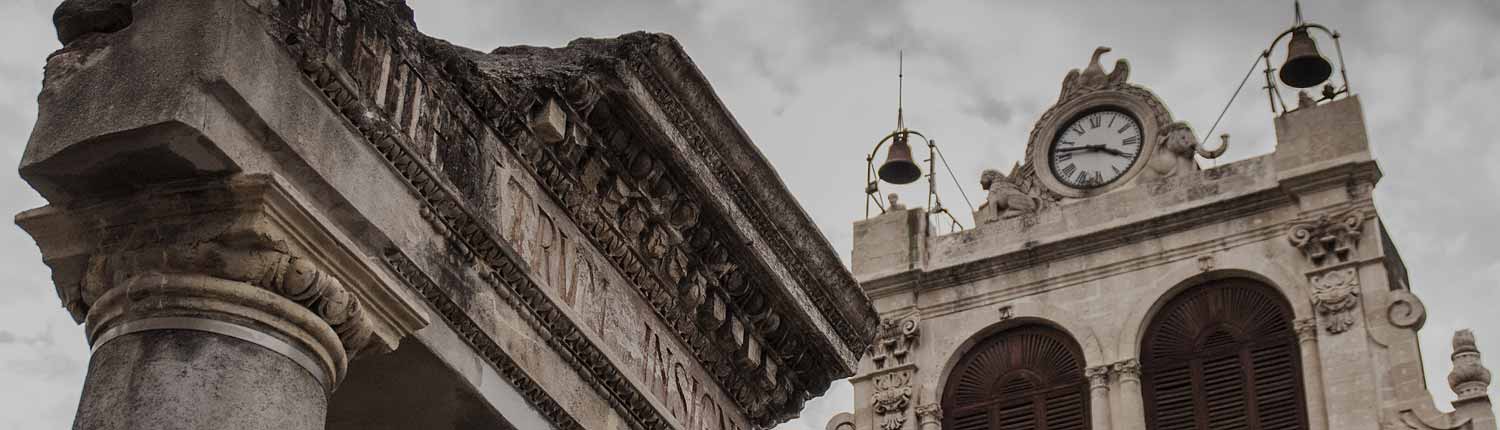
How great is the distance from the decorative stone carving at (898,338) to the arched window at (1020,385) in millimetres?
714

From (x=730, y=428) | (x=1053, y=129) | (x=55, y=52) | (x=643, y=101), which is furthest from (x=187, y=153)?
(x=1053, y=129)

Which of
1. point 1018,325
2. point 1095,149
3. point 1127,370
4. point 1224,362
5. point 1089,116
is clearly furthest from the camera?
point 1089,116

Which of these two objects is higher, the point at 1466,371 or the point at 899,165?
the point at 899,165

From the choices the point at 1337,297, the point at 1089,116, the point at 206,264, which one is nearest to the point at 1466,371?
the point at 1337,297

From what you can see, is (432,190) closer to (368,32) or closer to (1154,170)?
(368,32)

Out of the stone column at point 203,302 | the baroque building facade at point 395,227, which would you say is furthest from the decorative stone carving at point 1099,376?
the stone column at point 203,302

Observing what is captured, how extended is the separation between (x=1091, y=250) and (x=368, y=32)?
1032 inches

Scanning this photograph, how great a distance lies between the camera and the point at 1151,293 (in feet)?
107

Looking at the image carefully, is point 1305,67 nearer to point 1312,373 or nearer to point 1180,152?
point 1180,152

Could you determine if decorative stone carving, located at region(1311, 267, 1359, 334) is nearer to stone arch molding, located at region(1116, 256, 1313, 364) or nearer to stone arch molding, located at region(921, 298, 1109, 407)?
stone arch molding, located at region(1116, 256, 1313, 364)

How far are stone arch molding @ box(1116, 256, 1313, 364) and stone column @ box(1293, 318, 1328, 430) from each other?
73cm

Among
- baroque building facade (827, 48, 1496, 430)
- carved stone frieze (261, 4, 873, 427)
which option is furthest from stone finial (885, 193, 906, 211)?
carved stone frieze (261, 4, 873, 427)

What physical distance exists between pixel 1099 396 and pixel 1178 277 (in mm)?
1826

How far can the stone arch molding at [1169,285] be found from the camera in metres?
31.9
